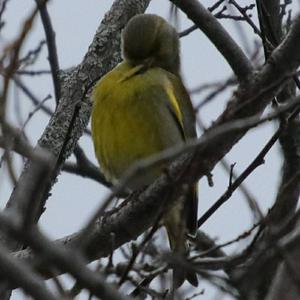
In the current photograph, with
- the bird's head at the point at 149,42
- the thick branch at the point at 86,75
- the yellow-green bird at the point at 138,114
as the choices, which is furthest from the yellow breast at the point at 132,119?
the bird's head at the point at 149,42

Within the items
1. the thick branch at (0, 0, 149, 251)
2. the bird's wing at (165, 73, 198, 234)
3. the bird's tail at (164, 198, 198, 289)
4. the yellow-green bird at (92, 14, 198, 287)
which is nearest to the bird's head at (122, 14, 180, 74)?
the yellow-green bird at (92, 14, 198, 287)

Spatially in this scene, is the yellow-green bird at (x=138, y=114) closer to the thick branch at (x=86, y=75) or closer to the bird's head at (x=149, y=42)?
the bird's head at (x=149, y=42)

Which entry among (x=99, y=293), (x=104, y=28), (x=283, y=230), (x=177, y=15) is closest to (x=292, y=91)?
(x=177, y=15)

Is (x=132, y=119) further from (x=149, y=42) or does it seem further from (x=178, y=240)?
(x=178, y=240)

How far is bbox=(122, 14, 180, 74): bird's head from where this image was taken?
5727 millimetres

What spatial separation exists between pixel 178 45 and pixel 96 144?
39.9 inches

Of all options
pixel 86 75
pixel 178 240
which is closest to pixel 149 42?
pixel 86 75

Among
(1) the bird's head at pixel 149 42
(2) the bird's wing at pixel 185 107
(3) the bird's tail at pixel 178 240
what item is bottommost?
(3) the bird's tail at pixel 178 240

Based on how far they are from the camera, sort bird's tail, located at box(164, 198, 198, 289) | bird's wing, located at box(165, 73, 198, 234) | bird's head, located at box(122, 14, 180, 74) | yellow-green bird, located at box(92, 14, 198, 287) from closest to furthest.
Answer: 1. bird's tail, located at box(164, 198, 198, 289)
2. yellow-green bird, located at box(92, 14, 198, 287)
3. bird's wing, located at box(165, 73, 198, 234)
4. bird's head, located at box(122, 14, 180, 74)

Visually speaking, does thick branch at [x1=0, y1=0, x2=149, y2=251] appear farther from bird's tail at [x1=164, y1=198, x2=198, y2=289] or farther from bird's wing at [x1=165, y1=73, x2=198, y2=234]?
bird's tail at [x1=164, y1=198, x2=198, y2=289]

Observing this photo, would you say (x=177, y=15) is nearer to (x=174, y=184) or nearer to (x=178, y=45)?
(x=178, y=45)

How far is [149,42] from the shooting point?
19.0ft

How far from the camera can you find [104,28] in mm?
6184

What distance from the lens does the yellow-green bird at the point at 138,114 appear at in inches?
207
